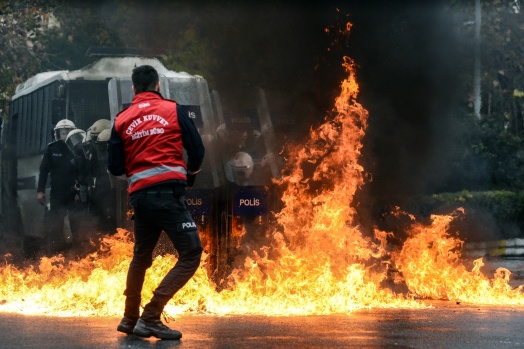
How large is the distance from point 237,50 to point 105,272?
486cm

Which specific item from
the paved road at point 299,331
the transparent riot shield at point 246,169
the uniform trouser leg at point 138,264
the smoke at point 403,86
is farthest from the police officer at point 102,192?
the uniform trouser leg at point 138,264

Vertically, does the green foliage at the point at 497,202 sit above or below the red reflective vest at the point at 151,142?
above

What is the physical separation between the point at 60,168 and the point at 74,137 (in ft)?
A: 1.88

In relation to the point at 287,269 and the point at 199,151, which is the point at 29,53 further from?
the point at 199,151

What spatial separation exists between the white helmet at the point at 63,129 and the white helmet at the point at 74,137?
0.06m

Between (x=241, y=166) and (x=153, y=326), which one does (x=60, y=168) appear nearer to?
(x=241, y=166)

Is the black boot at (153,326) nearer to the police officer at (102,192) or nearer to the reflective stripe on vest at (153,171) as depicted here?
the reflective stripe on vest at (153,171)

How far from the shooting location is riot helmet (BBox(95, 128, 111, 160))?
44.6ft

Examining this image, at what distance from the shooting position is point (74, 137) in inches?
592

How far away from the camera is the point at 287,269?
10.2 metres

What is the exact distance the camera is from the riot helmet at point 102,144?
13.6 m

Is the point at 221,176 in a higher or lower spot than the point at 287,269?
higher

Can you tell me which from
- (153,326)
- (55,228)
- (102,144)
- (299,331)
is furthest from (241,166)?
(153,326)

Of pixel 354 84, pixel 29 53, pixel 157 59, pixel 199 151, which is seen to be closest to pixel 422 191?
pixel 354 84
